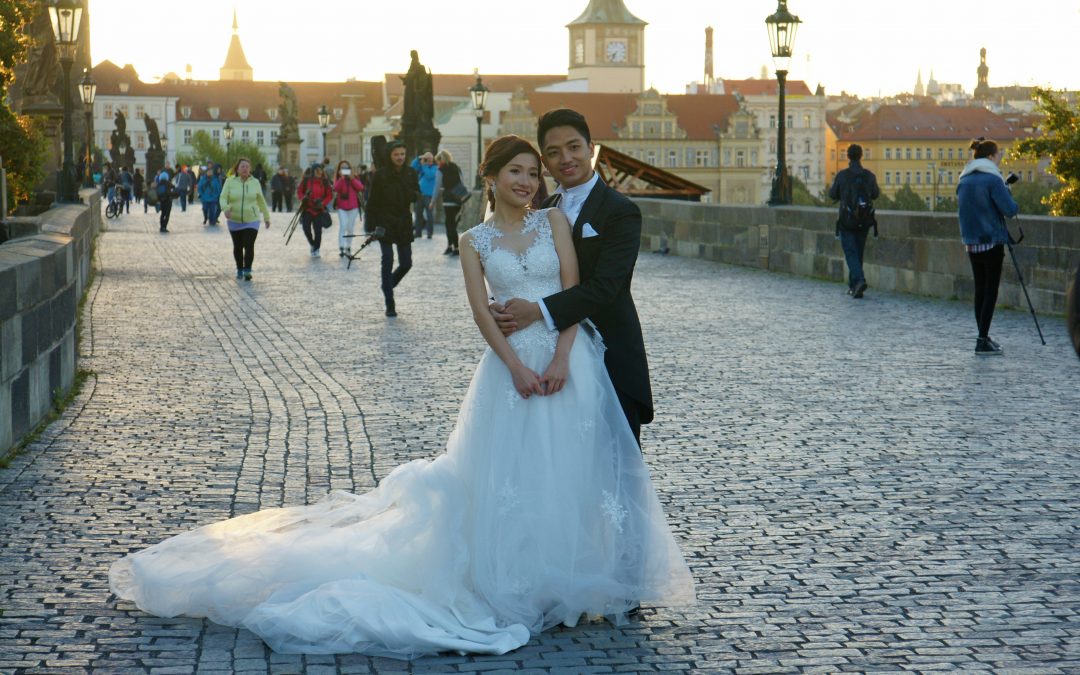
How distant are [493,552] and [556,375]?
579 millimetres

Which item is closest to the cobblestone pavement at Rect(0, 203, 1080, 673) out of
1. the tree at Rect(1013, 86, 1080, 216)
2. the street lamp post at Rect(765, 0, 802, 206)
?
the street lamp post at Rect(765, 0, 802, 206)

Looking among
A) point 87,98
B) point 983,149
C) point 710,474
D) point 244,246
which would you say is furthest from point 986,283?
point 87,98

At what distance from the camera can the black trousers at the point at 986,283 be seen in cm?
1234

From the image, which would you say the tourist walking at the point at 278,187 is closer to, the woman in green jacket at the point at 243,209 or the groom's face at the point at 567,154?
the woman in green jacket at the point at 243,209

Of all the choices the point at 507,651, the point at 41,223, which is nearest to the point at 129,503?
the point at 507,651

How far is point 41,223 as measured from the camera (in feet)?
45.4

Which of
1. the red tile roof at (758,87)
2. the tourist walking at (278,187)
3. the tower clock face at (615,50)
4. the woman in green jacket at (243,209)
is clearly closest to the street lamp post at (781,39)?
the woman in green jacket at (243,209)

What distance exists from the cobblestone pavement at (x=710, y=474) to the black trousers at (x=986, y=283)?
1.20 feet

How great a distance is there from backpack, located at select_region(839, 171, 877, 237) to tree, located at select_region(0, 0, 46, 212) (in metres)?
9.24

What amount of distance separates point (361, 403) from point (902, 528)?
14.1 ft

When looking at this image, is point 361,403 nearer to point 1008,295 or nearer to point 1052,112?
point 1008,295

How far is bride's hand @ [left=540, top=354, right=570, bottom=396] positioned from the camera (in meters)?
5.01

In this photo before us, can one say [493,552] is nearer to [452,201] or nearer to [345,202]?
[345,202]

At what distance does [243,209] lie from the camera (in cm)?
1997
